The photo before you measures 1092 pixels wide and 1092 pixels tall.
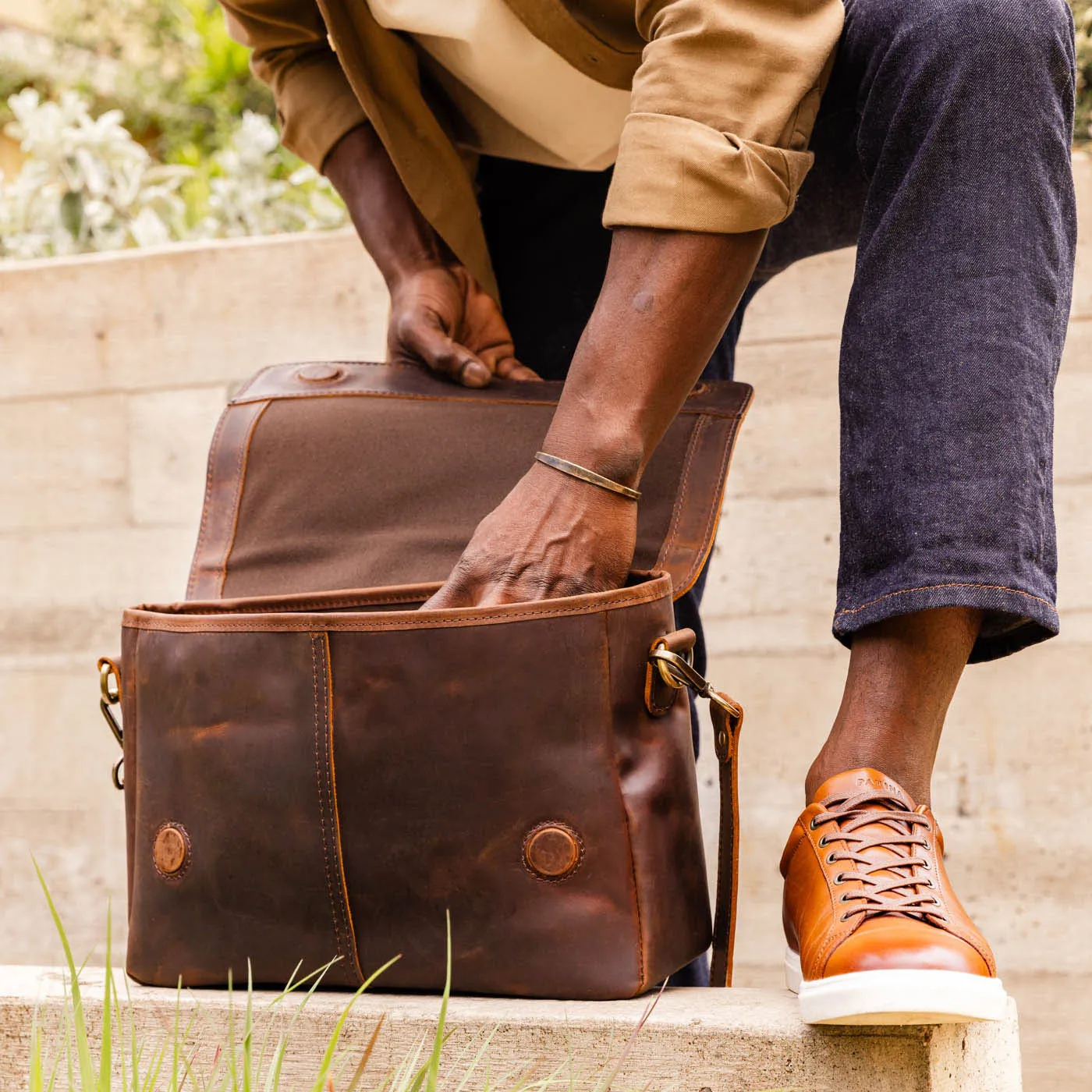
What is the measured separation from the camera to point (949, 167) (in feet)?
3.05

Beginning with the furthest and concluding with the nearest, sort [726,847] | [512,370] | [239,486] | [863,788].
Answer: [512,370] < [239,486] < [726,847] < [863,788]

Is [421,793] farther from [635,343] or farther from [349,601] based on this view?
[635,343]

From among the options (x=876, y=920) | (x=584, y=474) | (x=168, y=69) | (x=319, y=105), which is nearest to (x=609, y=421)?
(x=584, y=474)

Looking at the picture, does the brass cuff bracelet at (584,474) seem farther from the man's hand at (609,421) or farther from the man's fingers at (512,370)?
the man's fingers at (512,370)

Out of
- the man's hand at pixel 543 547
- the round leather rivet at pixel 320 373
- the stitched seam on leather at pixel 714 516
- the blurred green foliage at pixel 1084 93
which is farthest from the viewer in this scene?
the blurred green foliage at pixel 1084 93

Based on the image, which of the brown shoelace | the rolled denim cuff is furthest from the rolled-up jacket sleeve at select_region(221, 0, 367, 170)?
the brown shoelace

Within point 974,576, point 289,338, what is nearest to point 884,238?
point 974,576

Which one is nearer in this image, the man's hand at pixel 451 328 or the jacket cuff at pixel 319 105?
the man's hand at pixel 451 328

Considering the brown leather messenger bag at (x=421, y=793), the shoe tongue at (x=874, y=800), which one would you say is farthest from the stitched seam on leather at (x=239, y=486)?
the shoe tongue at (x=874, y=800)

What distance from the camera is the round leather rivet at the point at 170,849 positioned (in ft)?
3.14

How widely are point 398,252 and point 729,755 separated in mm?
716

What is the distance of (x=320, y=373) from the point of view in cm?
130

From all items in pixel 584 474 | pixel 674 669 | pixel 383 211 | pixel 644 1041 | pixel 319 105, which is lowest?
pixel 644 1041

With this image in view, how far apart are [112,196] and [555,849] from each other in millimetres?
2167
